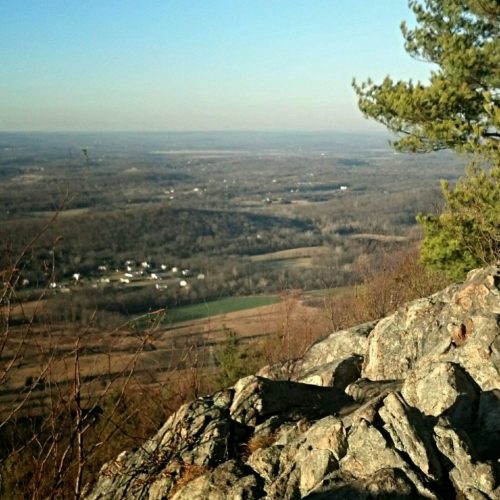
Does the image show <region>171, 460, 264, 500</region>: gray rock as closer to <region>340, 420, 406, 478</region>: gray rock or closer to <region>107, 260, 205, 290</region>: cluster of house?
<region>340, 420, 406, 478</region>: gray rock

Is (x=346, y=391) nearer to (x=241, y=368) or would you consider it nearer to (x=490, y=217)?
(x=490, y=217)

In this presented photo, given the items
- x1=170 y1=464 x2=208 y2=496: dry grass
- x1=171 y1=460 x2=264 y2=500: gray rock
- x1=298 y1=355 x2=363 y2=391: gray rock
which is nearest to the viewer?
x1=171 y1=460 x2=264 y2=500: gray rock

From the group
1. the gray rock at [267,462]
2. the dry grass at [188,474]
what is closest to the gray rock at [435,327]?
the gray rock at [267,462]

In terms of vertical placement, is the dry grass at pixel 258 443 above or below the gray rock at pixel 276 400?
below

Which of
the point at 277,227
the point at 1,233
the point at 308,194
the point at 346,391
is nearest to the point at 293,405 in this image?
the point at 346,391

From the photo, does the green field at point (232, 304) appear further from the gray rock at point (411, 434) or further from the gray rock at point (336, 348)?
the gray rock at point (411, 434)

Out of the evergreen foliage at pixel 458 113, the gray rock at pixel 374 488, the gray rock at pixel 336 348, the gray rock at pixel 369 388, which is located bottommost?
the gray rock at pixel 336 348

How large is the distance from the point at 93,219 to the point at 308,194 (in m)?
46.3

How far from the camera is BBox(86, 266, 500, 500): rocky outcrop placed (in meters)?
3.90

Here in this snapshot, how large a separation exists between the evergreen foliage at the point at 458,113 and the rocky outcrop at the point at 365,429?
1.91 meters

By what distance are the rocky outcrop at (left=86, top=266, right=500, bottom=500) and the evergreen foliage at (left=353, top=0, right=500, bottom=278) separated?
6.25 ft

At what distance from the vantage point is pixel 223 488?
462 cm

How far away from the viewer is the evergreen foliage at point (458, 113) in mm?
8383

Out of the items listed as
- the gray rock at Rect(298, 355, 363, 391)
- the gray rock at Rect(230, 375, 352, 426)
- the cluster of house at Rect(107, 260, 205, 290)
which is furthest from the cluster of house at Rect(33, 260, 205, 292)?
the gray rock at Rect(230, 375, 352, 426)
